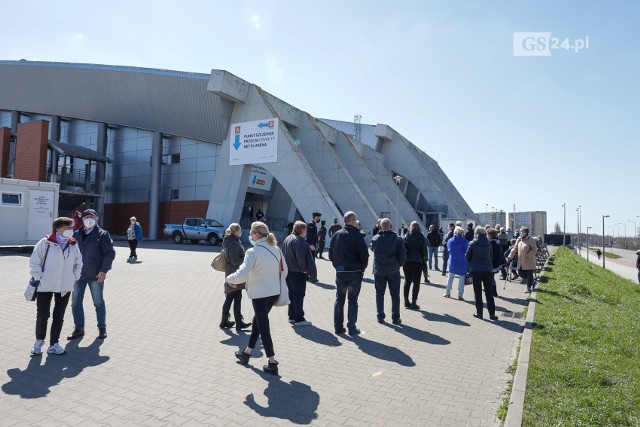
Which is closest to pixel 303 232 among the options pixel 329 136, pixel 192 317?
pixel 192 317

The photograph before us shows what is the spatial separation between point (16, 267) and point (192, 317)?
8.94 meters

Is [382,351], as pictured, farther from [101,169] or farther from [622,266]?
[622,266]

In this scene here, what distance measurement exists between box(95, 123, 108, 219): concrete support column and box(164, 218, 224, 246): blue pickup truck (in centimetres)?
884

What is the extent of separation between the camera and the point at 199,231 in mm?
26906

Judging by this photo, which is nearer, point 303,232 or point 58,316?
point 58,316

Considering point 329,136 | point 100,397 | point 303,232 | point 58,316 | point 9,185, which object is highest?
point 329,136

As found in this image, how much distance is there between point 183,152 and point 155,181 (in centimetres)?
316

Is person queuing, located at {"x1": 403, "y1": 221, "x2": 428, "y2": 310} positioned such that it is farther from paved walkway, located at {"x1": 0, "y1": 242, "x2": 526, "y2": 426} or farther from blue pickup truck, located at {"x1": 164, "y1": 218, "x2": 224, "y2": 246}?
blue pickup truck, located at {"x1": 164, "y1": 218, "x2": 224, "y2": 246}

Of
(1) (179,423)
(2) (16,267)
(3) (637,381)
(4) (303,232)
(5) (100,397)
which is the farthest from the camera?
(2) (16,267)

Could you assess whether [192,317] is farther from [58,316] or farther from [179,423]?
[179,423]

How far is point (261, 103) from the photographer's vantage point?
27.4m

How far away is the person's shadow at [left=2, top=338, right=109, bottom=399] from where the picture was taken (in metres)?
4.17

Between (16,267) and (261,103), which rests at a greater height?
(261,103)

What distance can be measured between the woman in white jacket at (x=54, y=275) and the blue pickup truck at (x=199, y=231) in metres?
20.8
